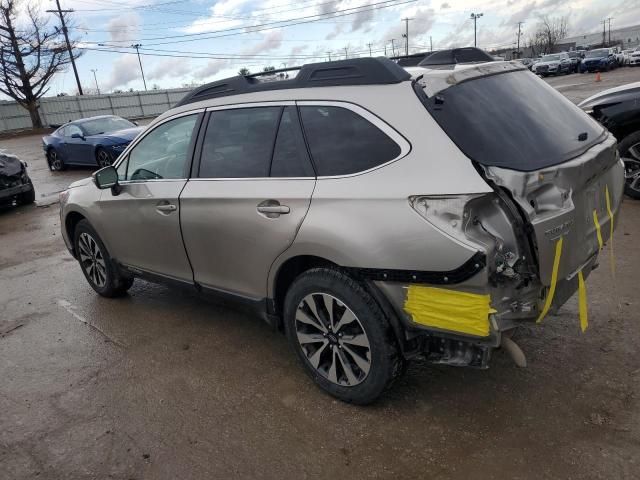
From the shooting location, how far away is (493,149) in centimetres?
254

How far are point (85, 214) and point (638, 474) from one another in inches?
178

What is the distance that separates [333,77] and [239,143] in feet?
2.66

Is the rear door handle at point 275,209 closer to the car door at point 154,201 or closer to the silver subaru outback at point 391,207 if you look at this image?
the silver subaru outback at point 391,207

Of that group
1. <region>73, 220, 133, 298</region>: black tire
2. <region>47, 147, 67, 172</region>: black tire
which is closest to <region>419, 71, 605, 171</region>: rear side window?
<region>73, 220, 133, 298</region>: black tire

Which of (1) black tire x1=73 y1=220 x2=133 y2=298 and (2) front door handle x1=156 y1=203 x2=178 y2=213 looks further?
(1) black tire x1=73 y1=220 x2=133 y2=298

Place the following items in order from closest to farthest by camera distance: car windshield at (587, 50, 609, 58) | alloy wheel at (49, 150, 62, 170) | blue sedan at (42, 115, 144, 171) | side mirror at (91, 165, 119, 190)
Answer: side mirror at (91, 165, 119, 190)
blue sedan at (42, 115, 144, 171)
alloy wheel at (49, 150, 62, 170)
car windshield at (587, 50, 609, 58)

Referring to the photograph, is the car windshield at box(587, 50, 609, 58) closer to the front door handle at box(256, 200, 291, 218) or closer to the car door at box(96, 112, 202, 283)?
the car door at box(96, 112, 202, 283)

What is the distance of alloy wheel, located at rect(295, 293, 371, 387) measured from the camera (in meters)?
2.89

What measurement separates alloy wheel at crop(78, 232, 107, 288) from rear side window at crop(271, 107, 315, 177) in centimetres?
253

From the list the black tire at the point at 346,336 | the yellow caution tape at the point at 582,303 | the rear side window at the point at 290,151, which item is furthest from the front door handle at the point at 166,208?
the yellow caution tape at the point at 582,303

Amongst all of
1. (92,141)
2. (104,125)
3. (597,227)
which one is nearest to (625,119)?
(597,227)

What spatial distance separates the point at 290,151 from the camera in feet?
10.3

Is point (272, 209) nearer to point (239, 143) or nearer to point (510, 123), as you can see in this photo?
point (239, 143)

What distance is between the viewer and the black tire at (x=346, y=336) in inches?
108
